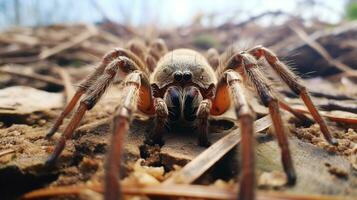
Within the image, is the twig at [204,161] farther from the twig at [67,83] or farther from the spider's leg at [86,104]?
the twig at [67,83]

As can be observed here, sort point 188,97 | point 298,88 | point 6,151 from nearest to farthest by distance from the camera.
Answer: point 6,151
point 298,88
point 188,97

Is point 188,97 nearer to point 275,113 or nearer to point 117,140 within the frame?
point 275,113

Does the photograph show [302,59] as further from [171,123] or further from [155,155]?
[155,155]

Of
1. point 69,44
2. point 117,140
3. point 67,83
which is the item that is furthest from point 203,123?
point 69,44

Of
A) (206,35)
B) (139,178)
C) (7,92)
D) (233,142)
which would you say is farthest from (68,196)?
(206,35)

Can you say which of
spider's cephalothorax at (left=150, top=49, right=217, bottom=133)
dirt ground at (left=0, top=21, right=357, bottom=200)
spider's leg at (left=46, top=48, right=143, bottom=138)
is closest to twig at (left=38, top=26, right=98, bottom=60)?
dirt ground at (left=0, top=21, right=357, bottom=200)
